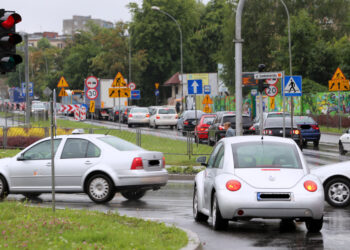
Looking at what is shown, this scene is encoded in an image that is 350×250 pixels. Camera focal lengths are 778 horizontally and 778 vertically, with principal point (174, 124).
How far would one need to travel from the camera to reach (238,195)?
10930 mm

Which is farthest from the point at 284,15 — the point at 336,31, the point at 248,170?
the point at 248,170

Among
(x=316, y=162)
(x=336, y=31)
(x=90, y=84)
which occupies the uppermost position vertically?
(x=336, y=31)

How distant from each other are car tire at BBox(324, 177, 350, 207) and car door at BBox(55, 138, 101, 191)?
464 centimetres

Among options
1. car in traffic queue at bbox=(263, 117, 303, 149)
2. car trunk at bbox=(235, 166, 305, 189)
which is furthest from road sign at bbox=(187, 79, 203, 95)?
car trunk at bbox=(235, 166, 305, 189)

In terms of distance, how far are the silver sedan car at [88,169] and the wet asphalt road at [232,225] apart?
33 cm

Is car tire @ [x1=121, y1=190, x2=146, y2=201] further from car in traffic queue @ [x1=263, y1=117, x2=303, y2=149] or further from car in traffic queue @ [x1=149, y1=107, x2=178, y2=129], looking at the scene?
car in traffic queue @ [x1=149, y1=107, x2=178, y2=129]

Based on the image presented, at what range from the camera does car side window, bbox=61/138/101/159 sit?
16125 millimetres

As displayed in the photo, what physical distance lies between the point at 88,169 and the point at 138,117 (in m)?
44.1

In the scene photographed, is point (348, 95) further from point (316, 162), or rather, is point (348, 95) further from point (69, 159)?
point (69, 159)

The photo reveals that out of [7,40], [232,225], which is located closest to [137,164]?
[232,225]

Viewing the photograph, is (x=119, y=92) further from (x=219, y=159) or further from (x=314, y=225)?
(x=314, y=225)

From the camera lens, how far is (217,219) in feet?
37.2

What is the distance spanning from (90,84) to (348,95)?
97.7ft

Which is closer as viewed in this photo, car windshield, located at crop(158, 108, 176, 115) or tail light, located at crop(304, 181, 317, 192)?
tail light, located at crop(304, 181, 317, 192)
